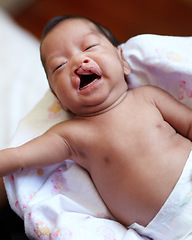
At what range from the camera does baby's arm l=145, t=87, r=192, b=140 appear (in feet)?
3.26

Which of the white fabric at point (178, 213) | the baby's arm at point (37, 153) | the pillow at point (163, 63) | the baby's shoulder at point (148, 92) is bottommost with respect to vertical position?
the white fabric at point (178, 213)

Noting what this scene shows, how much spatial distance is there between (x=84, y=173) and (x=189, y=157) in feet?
1.04

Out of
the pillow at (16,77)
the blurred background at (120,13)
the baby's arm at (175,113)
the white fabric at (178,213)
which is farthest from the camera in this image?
the blurred background at (120,13)

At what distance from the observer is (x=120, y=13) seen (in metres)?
2.14

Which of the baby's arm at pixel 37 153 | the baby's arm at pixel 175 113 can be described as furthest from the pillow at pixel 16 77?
the baby's arm at pixel 175 113

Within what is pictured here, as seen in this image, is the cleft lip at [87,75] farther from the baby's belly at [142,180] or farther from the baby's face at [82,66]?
the baby's belly at [142,180]

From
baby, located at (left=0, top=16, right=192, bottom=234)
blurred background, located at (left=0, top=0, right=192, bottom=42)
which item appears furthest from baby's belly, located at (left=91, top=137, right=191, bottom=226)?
blurred background, located at (left=0, top=0, right=192, bottom=42)

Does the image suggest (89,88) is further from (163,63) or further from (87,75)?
(163,63)

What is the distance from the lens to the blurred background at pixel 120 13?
6.66ft

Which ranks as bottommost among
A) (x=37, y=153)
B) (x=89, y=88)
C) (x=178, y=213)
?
(x=178, y=213)

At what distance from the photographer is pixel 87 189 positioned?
3.30ft

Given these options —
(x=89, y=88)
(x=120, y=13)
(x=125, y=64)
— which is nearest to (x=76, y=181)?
(x=89, y=88)

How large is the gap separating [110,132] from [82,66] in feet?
0.67

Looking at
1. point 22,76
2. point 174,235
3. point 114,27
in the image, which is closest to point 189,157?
point 174,235
